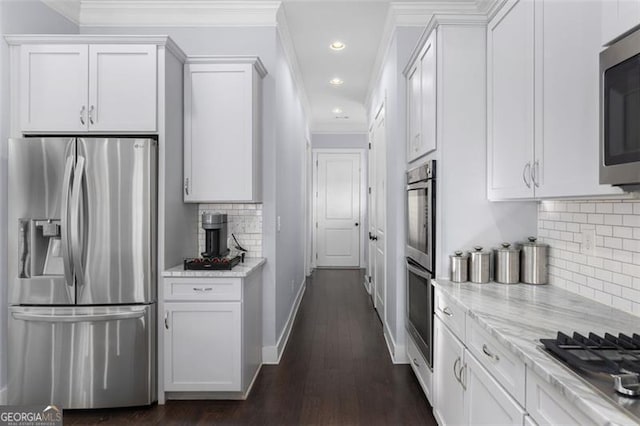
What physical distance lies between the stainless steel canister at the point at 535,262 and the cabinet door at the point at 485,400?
2.39 feet

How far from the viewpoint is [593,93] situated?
1358 millimetres

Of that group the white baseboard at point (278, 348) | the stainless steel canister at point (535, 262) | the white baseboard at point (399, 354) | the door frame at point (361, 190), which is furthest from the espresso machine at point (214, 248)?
the door frame at point (361, 190)

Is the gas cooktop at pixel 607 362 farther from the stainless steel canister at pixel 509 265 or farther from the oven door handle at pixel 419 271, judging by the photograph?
the oven door handle at pixel 419 271

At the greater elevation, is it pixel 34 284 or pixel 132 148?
pixel 132 148

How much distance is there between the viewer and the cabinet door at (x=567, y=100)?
1.36m

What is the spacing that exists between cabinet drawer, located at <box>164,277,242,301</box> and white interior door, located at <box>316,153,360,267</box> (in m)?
5.44

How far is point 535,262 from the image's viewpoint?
84.5 inches

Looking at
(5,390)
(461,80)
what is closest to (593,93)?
(461,80)

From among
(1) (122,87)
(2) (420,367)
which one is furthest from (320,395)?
(1) (122,87)

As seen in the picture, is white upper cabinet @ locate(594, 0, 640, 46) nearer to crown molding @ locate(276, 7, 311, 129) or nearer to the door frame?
crown molding @ locate(276, 7, 311, 129)

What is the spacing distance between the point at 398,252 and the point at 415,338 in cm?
71

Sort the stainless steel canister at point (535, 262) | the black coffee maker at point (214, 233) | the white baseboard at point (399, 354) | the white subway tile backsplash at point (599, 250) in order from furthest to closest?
the white baseboard at point (399, 354), the black coffee maker at point (214, 233), the stainless steel canister at point (535, 262), the white subway tile backsplash at point (599, 250)

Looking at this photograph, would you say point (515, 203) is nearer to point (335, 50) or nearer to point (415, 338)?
point (415, 338)

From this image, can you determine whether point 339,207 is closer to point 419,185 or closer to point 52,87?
point 419,185
